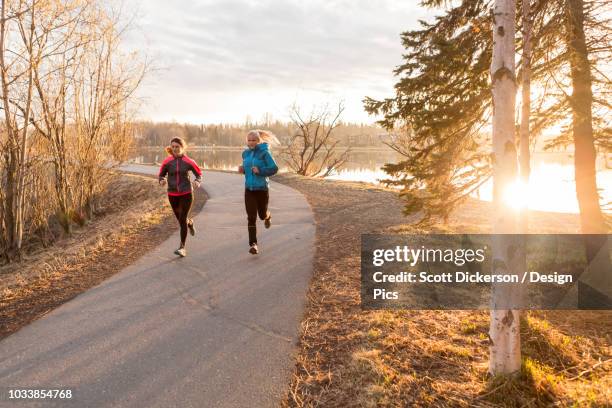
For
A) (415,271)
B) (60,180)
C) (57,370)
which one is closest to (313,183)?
(60,180)

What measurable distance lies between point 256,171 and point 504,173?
426 centimetres

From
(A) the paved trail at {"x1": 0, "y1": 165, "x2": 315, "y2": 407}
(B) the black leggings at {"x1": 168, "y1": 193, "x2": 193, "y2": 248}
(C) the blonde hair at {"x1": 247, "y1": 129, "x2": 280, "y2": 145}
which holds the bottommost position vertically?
(A) the paved trail at {"x1": 0, "y1": 165, "x2": 315, "y2": 407}

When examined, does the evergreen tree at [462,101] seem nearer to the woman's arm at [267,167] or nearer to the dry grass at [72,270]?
the woman's arm at [267,167]

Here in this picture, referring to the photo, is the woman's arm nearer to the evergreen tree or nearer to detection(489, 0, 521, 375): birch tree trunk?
the evergreen tree

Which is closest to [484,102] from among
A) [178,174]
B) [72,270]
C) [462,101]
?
[462,101]

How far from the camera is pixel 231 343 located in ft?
12.1

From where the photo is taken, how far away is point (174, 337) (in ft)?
12.5

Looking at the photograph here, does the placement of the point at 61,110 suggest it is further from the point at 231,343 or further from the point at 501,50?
the point at 501,50

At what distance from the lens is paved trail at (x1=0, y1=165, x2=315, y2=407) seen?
9.90 ft

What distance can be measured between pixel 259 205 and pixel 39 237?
10816 millimetres

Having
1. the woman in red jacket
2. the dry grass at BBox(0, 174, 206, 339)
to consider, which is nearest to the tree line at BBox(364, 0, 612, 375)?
the woman in red jacket
